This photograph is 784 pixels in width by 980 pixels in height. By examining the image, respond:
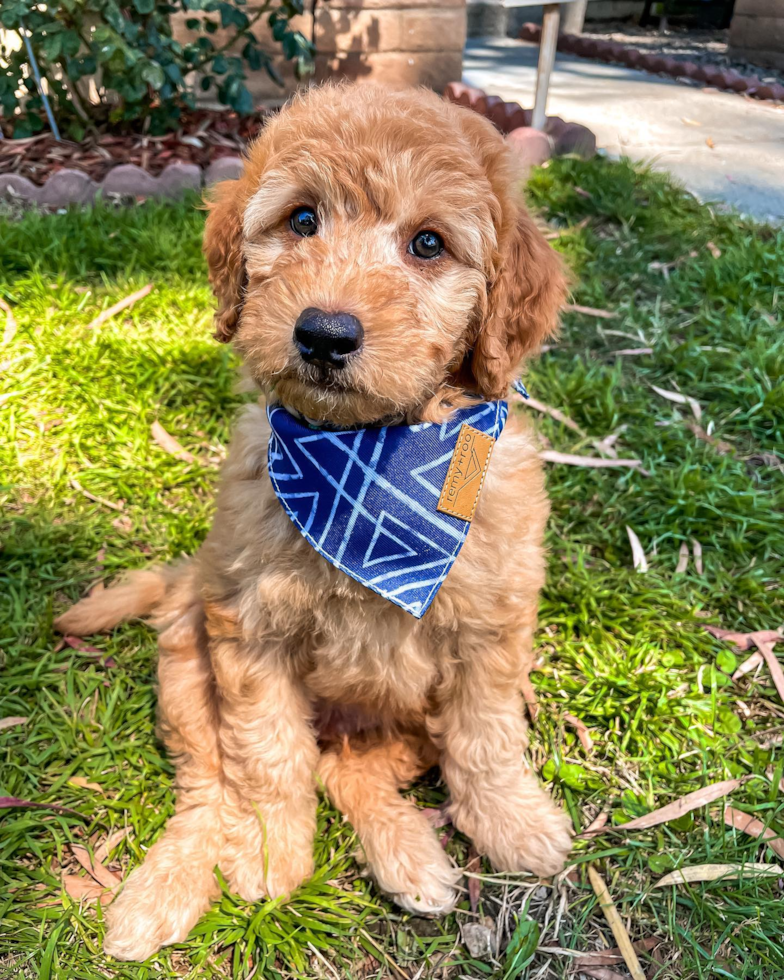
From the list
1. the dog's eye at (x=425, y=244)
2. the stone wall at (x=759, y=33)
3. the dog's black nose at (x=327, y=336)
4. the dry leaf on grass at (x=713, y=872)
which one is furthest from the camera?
the stone wall at (x=759, y=33)

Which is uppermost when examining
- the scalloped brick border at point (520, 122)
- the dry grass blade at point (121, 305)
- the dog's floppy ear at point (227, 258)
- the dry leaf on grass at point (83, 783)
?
the dog's floppy ear at point (227, 258)

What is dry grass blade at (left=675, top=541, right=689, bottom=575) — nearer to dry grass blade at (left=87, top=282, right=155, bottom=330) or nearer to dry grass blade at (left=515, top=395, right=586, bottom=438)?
dry grass blade at (left=515, top=395, right=586, bottom=438)

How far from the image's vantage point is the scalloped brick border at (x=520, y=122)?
6.77 meters

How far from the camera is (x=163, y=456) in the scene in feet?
12.1

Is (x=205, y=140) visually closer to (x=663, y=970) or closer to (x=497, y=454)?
(x=497, y=454)

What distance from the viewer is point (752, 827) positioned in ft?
7.72

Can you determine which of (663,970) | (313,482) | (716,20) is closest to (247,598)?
(313,482)

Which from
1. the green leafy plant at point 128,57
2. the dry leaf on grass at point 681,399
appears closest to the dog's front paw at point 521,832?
the dry leaf on grass at point 681,399

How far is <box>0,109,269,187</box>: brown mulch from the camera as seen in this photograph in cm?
595

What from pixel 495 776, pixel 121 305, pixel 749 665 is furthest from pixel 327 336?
pixel 121 305

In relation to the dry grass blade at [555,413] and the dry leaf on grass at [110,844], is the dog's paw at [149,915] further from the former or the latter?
the dry grass blade at [555,413]

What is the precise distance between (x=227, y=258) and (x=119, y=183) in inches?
168

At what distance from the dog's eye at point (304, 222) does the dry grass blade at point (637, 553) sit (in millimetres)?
1945

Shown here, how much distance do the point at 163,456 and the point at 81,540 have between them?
1.89ft
